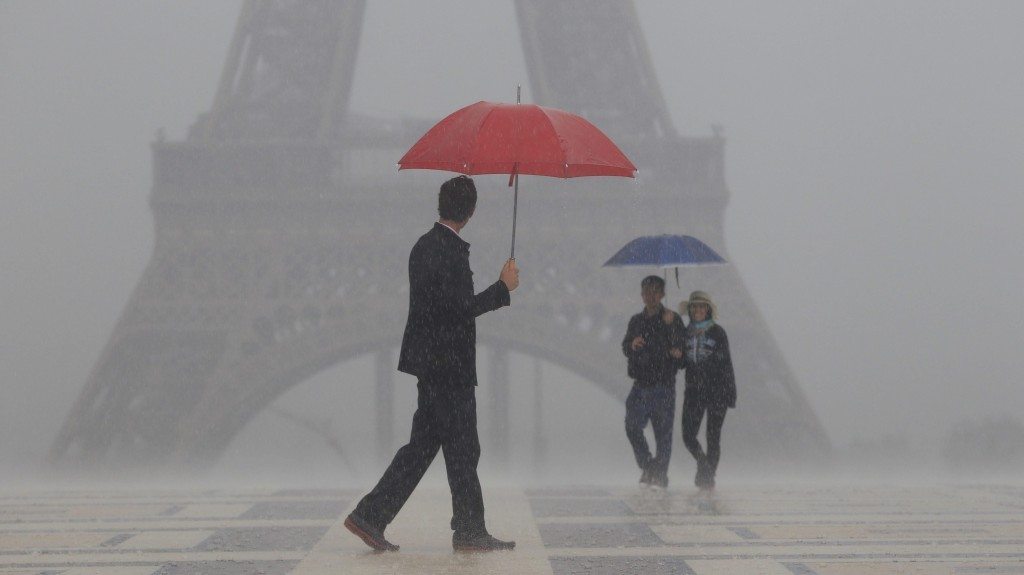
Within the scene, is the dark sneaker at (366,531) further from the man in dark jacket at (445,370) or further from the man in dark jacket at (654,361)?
the man in dark jacket at (654,361)

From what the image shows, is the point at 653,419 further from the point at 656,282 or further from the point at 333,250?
the point at 333,250

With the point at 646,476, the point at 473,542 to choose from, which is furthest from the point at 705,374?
the point at 473,542

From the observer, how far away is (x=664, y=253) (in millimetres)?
9531

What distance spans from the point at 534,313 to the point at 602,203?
9.53 ft

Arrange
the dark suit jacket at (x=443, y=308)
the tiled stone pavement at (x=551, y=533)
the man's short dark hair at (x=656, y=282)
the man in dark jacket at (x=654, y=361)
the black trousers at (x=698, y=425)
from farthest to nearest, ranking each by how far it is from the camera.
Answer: the black trousers at (x=698, y=425)
the man in dark jacket at (x=654, y=361)
the man's short dark hair at (x=656, y=282)
the dark suit jacket at (x=443, y=308)
the tiled stone pavement at (x=551, y=533)

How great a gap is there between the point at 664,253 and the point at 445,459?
12.3ft

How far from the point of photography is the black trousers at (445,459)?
615 cm

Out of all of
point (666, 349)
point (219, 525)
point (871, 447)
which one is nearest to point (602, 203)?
point (871, 447)

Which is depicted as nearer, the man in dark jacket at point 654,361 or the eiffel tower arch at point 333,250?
the man in dark jacket at point 654,361

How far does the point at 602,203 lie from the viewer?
2977 centimetres

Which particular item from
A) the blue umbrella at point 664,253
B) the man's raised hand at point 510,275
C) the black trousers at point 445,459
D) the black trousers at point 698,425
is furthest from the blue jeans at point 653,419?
the man's raised hand at point 510,275

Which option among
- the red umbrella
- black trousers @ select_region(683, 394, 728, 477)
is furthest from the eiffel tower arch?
the red umbrella

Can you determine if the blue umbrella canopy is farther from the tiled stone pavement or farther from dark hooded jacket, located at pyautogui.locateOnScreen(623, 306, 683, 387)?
the tiled stone pavement

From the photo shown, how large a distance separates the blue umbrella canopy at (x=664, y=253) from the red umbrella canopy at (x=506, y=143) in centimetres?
305
